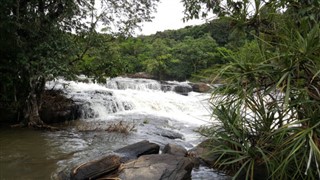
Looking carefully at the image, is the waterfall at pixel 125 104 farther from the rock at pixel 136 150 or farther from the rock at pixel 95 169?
the rock at pixel 95 169

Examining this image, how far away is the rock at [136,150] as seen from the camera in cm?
570

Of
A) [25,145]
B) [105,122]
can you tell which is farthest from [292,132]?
[105,122]

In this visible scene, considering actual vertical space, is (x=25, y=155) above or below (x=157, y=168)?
below

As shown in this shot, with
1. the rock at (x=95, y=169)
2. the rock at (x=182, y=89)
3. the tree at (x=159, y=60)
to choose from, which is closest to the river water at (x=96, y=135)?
the rock at (x=95, y=169)

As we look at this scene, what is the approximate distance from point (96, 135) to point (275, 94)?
6192 mm

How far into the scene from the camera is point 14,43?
882cm

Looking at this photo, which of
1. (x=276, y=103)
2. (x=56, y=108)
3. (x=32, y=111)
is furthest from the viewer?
(x=56, y=108)

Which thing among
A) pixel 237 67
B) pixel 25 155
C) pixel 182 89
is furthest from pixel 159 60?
pixel 237 67

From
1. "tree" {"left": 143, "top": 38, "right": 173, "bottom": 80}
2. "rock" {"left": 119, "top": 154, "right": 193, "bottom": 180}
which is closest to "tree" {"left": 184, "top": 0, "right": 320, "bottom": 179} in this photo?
"rock" {"left": 119, "top": 154, "right": 193, "bottom": 180}

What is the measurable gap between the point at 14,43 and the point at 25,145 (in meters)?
2.89

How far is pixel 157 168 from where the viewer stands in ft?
15.4

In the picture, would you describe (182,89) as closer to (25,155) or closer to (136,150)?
(25,155)

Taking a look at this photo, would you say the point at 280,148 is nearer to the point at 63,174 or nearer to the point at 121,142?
the point at 63,174

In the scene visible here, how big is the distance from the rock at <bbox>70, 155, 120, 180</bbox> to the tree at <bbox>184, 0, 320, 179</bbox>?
1.54 meters
